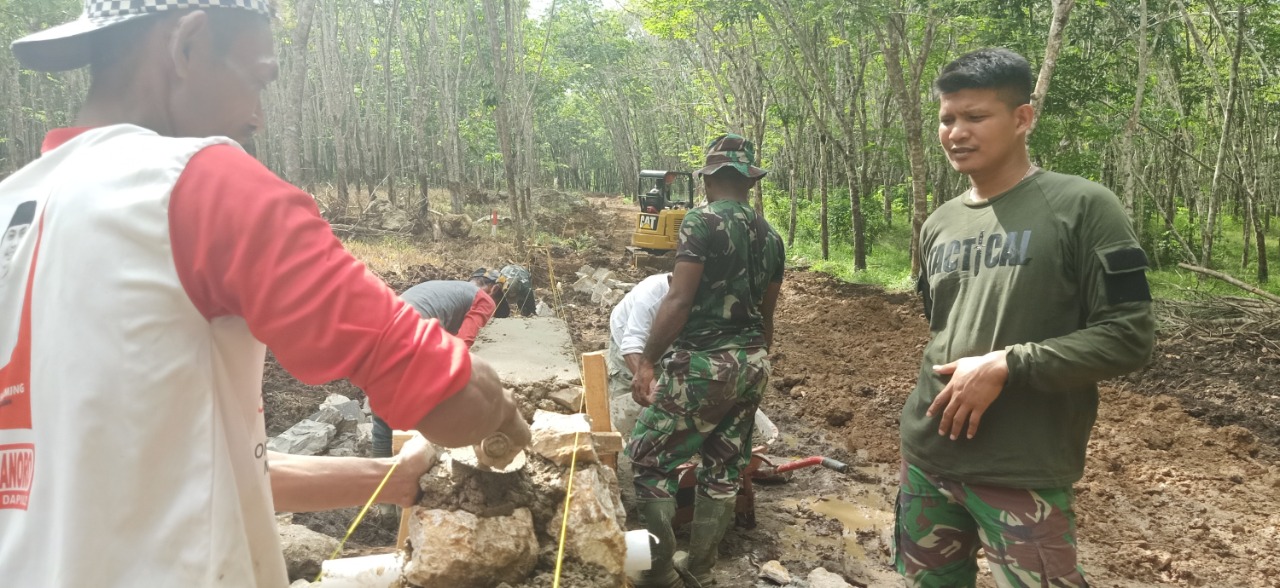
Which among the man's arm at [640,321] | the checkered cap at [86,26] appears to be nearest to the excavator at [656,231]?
the man's arm at [640,321]

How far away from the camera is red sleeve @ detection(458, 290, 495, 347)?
4988mm

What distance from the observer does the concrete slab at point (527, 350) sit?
344 cm

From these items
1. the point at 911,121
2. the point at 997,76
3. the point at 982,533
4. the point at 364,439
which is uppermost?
the point at 911,121

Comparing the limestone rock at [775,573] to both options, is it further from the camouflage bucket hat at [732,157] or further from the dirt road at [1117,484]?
the camouflage bucket hat at [732,157]

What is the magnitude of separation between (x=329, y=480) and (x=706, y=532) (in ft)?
7.76

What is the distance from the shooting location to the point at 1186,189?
22.0m

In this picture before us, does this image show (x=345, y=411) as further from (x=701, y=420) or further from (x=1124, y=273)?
(x=1124, y=273)

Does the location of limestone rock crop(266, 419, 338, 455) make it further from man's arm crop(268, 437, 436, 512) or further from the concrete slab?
man's arm crop(268, 437, 436, 512)

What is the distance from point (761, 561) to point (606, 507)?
2215 millimetres

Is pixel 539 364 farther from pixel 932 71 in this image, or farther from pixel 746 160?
pixel 932 71

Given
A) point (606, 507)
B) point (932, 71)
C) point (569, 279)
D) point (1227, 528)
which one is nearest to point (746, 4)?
point (932, 71)

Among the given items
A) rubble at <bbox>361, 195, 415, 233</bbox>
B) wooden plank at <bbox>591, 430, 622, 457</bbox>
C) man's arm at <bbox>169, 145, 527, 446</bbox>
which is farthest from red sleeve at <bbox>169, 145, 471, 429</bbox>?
rubble at <bbox>361, 195, 415, 233</bbox>

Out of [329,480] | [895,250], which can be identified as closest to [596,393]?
[329,480]

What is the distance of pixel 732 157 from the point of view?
12.2 ft
